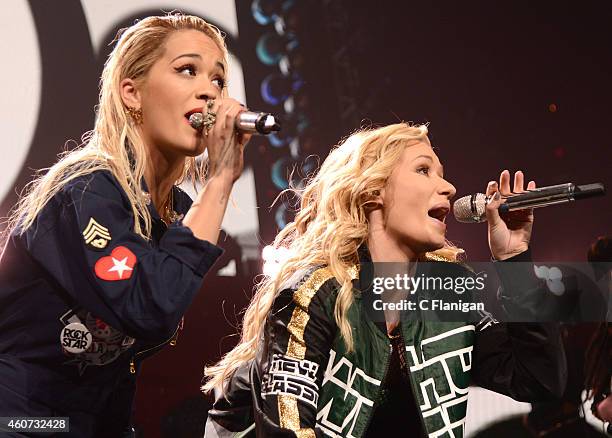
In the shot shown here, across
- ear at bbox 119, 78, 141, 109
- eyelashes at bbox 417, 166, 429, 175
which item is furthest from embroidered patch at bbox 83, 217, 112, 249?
eyelashes at bbox 417, 166, 429, 175

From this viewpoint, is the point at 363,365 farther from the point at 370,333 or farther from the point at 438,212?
the point at 438,212

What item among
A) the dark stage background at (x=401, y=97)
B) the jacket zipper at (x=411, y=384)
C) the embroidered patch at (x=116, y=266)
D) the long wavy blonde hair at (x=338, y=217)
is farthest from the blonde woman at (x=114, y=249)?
the dark stage background at (x=401, y=97)

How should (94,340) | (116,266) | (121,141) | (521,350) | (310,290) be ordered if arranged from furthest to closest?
(521,350) → (310,290) → (121,141) → (94,340) → (116,266)

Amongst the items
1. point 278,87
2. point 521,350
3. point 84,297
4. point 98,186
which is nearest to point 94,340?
point 84,297

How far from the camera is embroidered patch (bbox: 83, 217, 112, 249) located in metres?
1.30

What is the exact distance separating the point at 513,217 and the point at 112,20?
150cm

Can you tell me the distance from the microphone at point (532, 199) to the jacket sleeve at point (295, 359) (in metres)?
0.40

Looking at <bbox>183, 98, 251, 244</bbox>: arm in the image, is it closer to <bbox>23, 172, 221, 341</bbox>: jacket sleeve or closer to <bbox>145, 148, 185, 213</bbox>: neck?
<bbox>23, 172, 221, 341</bbox>: jacket sleeve

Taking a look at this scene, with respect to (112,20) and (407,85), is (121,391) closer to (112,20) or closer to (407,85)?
(112,20)

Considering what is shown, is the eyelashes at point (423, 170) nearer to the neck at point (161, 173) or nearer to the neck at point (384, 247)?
the neck at point (384, 247)

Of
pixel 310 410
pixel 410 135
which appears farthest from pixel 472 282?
pixel 310 410

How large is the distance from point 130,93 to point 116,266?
0.45 metres

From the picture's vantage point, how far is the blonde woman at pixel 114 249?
1290 mm

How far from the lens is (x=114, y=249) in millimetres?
1300
